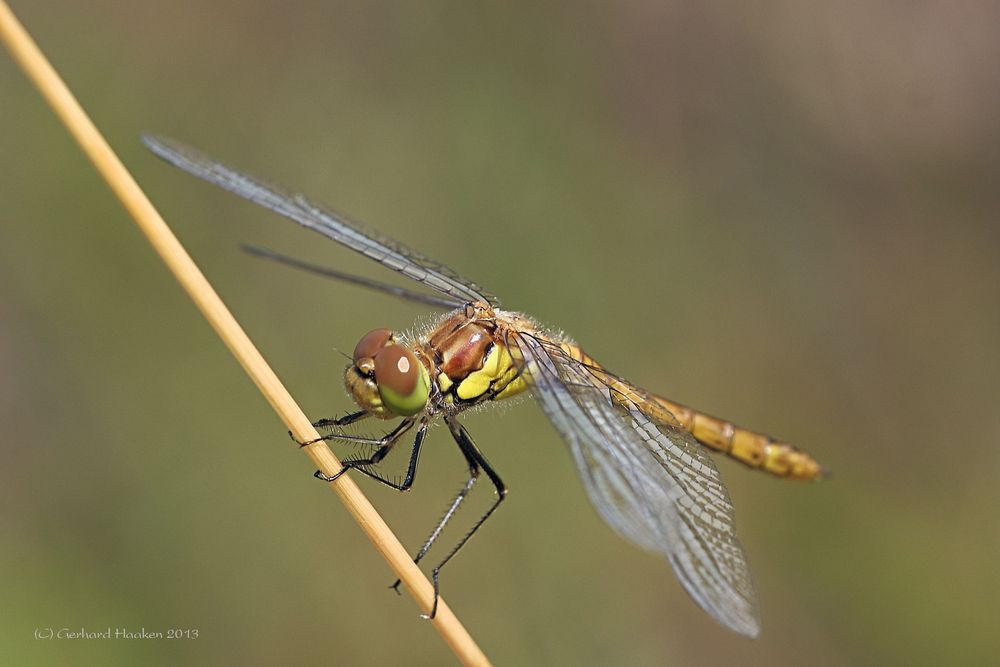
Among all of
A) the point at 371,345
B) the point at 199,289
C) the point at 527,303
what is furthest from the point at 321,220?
the point at 527,303

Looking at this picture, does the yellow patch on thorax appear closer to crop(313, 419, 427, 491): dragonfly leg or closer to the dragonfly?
the dragonfly

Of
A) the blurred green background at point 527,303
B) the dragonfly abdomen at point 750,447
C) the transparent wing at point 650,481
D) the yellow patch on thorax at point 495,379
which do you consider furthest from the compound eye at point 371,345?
the blurred green background at point 527,303

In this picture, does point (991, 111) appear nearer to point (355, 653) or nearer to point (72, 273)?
point (355, 653)

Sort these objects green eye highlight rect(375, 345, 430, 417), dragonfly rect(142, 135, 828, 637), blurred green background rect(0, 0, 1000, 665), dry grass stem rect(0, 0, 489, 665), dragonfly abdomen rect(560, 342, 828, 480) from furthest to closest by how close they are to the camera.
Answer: blurred green background rect(0, 0, 1000, 665), dragonfly abdomen rect(560, 342, 828, 480), green eye highlight rect(375, 345, 430, 417), dragonfly rect(142, 135, 828, 637), dry grass stem rect(0, 0, 489, 665)

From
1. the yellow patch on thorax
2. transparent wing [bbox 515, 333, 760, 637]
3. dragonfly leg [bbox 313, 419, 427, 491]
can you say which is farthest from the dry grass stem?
the yellow patch on thorax

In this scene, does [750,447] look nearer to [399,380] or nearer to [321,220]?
[399,380]

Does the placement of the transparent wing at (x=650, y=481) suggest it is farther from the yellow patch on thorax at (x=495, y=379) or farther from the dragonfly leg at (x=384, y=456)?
the dragonfly leg at (x=384, y=456)
